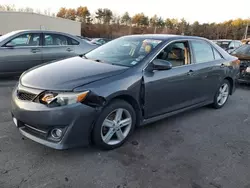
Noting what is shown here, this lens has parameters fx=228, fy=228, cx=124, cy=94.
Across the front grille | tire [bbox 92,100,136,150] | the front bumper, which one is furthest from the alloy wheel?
the front grille

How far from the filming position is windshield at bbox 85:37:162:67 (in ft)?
10.8

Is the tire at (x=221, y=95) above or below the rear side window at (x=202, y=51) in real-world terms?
below

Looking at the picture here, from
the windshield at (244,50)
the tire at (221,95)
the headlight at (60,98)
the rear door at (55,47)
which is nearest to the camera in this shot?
the headlight at (60,98)

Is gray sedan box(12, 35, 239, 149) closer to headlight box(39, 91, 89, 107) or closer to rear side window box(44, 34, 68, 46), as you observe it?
headlight box(39, 91, 89, 107)

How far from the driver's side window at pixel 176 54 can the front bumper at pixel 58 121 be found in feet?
4.89

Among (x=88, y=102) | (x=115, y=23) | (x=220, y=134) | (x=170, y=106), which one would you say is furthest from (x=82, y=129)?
(x=115, y=23)

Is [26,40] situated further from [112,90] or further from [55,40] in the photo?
[112,90]

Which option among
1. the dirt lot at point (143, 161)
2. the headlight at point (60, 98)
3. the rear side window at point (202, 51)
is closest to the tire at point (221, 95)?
the rear side window at point (202, 51)

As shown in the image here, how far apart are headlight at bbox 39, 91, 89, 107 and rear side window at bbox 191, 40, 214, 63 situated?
240cm

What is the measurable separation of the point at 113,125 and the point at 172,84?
119 cm

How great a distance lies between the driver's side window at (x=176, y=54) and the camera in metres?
3.49

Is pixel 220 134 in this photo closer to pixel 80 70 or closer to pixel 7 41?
pixel 80 70

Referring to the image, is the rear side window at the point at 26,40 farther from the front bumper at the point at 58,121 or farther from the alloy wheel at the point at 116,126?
the alloy wheel at the point at 116,126

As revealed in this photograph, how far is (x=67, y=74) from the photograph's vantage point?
282cm
